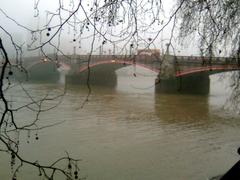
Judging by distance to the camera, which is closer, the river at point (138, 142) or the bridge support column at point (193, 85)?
the river at point (138, 142)

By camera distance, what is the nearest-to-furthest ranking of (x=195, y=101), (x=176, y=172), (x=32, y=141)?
(x=176, y=172), (x=32, y=141), (x=195, y=101)

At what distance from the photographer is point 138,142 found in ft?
37.6

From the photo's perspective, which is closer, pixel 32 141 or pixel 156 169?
pixel 156 169

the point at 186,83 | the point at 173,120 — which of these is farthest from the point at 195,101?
the point at 173,120

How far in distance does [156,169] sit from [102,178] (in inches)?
53.6

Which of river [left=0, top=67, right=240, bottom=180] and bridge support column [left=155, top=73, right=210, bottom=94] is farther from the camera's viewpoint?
bridge support column [left=155, top=73, right=210, bottom=94]

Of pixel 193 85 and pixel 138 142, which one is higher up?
pixel 138 142

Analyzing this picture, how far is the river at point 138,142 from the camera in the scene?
27.8 ft

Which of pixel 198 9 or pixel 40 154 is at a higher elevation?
pixel 198 9

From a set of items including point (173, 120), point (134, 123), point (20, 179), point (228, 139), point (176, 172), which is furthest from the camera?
point (173, 120)

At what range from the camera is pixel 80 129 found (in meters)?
13.1

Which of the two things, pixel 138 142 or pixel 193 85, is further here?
pixel 193 85

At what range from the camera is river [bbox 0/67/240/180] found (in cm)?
848

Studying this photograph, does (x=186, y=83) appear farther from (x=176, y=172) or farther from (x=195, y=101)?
(x=176, y=172)
